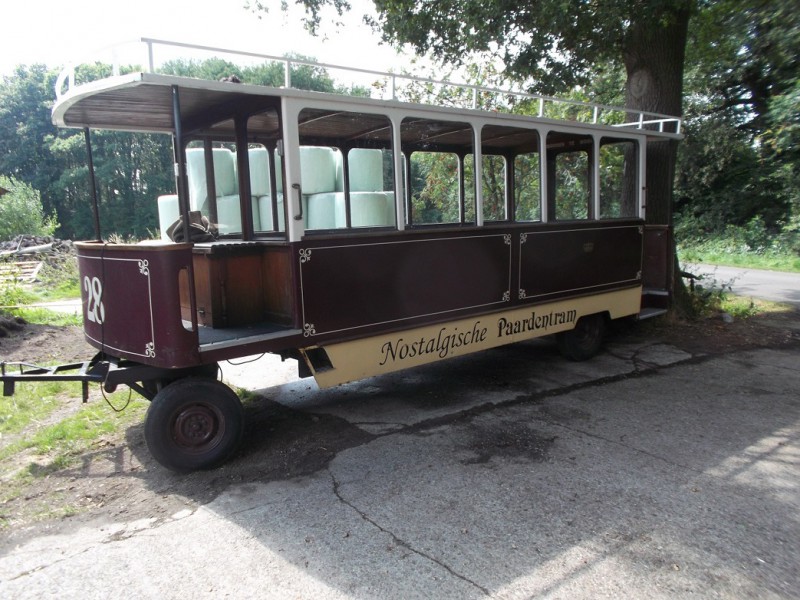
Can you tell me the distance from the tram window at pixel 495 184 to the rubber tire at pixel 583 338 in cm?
160

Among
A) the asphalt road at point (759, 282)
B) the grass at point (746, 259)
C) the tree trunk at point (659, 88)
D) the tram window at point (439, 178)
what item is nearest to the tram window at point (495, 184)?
the tram window at point (439, 178)

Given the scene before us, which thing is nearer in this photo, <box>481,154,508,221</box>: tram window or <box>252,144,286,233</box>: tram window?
<box>252,144,286,233</box>: tram window

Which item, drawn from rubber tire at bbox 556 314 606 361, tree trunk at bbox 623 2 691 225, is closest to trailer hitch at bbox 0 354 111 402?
rubber tire at bbox 556 314 606 361

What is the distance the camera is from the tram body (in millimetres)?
4203

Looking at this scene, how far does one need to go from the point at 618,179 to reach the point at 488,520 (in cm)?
590

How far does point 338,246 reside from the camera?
477 centimetres

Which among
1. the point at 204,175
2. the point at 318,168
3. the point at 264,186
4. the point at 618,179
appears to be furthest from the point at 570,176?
the point at 204,175

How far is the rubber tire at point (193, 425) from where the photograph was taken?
4.07 m

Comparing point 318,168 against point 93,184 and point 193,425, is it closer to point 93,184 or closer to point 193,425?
point 93,184

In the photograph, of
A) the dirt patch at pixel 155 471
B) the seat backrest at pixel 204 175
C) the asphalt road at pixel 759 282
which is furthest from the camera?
the asphalt road at pixel 759 282

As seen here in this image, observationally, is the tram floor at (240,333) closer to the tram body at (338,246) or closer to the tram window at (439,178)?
the tram body at (338,246)

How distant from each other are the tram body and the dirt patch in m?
0.26

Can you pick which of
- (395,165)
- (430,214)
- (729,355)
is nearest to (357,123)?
(395,165)

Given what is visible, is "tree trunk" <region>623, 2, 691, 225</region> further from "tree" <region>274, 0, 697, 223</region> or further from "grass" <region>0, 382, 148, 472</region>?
"grass" <region>0, 382, 148, 472</region>
